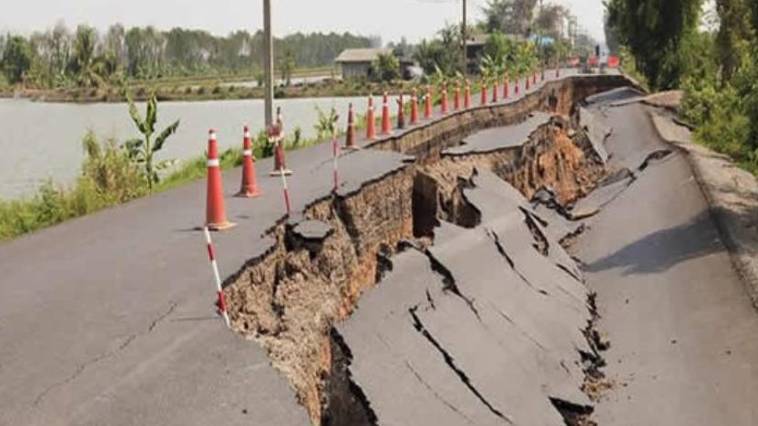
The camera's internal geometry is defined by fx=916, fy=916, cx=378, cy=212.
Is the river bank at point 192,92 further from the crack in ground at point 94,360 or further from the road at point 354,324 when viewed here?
the crack in ground at point 94,360

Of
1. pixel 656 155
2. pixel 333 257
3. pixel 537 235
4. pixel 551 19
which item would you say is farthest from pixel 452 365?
pixel 551 19

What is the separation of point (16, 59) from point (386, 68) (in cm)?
3604

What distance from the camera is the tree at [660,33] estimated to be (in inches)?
1417

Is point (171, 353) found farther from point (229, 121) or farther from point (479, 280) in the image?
point (229, 121)

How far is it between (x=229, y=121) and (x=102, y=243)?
105 ft

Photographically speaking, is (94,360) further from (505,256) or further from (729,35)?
(729,35)

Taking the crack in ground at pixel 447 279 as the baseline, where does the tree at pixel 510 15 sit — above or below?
above

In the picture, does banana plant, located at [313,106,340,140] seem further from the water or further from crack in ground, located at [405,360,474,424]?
crack in ground, located at [405,360,474,424]

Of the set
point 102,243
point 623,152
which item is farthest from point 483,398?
point 623,152

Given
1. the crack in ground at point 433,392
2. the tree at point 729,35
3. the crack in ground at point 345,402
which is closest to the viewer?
the crack in ground at point 345,402

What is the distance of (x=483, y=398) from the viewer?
615 centimetres

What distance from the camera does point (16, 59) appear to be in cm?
8906

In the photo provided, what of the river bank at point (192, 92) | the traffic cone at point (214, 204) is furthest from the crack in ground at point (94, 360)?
the river bank at point (192, 92)

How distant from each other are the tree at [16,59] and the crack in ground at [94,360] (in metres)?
90.0
